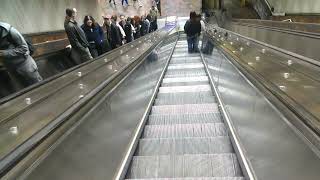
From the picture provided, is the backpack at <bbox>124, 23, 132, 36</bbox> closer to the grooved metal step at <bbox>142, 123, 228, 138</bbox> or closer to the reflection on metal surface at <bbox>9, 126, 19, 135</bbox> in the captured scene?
the grooved metal step at <bbox>142, 123, 228, 138</bbox>

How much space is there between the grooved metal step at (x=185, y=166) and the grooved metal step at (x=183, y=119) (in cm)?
150

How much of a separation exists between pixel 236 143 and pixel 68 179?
6.36ft

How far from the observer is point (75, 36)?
658 cm

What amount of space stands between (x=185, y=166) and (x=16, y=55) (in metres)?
2.73

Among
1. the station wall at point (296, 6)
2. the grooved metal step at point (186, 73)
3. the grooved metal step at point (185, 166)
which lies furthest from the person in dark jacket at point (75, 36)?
the station wall at point (296, 6)

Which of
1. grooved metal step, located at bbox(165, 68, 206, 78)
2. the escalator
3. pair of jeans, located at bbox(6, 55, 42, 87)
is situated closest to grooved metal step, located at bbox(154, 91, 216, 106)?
the escalator

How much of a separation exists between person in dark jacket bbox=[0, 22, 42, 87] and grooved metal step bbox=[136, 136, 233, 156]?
2007 mm

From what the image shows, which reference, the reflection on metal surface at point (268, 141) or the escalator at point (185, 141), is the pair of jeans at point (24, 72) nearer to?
the escalator at point (185, 141)

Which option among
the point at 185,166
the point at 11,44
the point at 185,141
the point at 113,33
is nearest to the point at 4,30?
the point at 11,44

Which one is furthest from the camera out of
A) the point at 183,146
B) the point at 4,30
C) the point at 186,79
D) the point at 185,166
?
the point at 186,79

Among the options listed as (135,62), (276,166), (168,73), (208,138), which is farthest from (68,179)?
(168,73)

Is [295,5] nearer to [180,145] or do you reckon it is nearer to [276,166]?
[180,145]

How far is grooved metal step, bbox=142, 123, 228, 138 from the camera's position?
4111mm

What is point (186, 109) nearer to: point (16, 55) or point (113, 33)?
point (16, 55)
